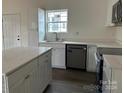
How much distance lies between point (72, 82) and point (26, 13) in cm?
327

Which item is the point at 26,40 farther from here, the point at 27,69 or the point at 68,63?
the point at 27,69

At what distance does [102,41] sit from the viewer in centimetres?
445

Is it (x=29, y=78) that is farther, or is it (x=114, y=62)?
(x=29, y=78)

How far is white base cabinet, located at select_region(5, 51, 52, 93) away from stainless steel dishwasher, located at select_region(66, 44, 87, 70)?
5.38 ft

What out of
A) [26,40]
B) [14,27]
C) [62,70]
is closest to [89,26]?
[62,70]

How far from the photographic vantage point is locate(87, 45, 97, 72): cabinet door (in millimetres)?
3980

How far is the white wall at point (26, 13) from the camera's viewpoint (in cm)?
477

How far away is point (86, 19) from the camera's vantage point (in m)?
4.59

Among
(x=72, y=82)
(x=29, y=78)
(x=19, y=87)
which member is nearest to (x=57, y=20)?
(x=72, y=82)

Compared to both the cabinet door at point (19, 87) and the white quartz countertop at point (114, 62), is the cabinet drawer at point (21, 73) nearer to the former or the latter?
A: the cabinet door at point (19, 87)

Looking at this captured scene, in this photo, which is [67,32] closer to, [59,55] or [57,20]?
[57,20]

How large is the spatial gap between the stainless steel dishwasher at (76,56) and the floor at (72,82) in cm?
23

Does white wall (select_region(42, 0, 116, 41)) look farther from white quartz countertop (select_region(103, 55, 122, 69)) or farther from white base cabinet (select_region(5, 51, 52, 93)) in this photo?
white quartz countertop (select_region(103, 55, 122, 69))

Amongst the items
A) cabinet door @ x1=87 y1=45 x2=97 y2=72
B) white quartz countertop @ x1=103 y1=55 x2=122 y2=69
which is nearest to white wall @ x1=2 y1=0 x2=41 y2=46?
cabinet door @ x1=87 y1=45 x2=97 y2=72
